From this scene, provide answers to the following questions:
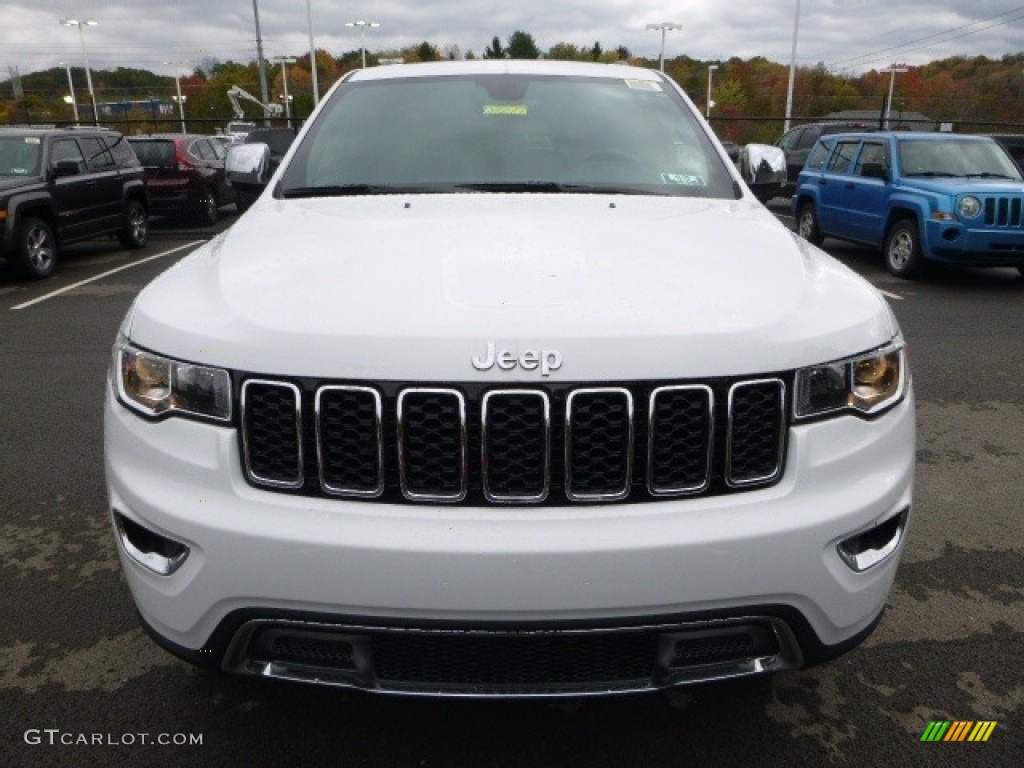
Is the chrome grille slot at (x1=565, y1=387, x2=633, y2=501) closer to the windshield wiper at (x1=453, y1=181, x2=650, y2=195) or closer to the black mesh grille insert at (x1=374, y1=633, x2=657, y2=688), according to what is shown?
the black mesh grille insert at (x1=374, y1=633, x2=657, y2=688)

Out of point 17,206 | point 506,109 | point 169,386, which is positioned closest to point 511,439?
point 169,386

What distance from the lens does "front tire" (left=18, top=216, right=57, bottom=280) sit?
973 centimetres

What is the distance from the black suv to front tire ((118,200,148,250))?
0.02 m

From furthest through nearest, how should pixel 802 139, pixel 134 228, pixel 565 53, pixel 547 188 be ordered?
pixel 565 53 < pixel 802 139 < pixel 134 228 < pixel 547 188

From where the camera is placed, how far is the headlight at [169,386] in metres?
1.88

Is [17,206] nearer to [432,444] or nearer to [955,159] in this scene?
[432,444]

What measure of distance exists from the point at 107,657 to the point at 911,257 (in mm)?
9331

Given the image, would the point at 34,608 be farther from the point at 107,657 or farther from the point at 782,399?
the point at 782,399

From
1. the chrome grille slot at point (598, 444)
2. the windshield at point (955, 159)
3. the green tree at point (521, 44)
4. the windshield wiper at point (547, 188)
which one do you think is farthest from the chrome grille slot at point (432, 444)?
the green tree at point (521, 44)

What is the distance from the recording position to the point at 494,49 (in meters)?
93.6

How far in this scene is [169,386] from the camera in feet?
6.40

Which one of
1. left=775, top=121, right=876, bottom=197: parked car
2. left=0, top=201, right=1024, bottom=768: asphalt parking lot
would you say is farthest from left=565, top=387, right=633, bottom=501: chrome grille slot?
left=775, top=121, right=876, bottom=197: parked car

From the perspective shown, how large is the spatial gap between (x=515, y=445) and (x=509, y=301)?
1.06 ft

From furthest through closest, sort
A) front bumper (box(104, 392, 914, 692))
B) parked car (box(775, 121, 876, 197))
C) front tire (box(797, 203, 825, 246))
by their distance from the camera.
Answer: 1. parked car (box(775, 121, 876, 197))
2. front tire (box(797, 203, 825, 246))
3. front bumper (box(104, 392, 914, 692))
